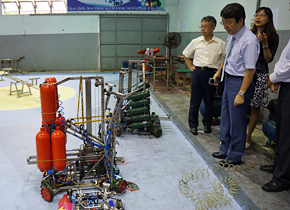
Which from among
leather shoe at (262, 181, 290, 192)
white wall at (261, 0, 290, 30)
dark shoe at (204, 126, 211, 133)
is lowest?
leather shoe at (262, 181, 290, 192)

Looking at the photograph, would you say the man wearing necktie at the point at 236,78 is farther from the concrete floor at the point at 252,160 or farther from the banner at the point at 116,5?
the banner at the point at 116,5

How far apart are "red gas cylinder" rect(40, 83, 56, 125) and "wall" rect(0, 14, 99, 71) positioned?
10.1 meters

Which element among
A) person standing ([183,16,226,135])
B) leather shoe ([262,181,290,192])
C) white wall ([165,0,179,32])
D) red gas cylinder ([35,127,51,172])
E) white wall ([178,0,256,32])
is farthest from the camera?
white wall ([165,0,179,32])

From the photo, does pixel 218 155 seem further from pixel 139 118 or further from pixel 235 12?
pixel 235 12

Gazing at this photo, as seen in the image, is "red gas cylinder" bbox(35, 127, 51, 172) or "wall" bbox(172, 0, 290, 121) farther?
"wall" bbox(172, 0, 290, 121)

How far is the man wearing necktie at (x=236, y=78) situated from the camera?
2842 mm

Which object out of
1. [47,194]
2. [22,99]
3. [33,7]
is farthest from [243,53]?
[33,7]

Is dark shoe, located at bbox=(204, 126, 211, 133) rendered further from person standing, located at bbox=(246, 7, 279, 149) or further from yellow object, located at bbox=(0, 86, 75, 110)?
yellow object, located at bbox=(0, 86, 75, 110)

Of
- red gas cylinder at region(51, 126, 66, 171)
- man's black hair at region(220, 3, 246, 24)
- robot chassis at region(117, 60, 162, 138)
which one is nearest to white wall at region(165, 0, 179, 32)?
robot chassis at region(117, 60, 162, 138)

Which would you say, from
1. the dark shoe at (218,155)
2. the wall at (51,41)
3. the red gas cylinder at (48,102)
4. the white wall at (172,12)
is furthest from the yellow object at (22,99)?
the white wall at (172,12)

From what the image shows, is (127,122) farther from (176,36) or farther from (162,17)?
(162,17)

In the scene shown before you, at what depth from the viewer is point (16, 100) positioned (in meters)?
6.77

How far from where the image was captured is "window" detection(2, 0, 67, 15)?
461 inches

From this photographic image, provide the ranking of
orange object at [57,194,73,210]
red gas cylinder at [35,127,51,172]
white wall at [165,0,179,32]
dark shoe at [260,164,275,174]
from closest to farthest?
orange object at [57,194,73,210] < red gas cylinder at [35,127,51,172] < dark shoe at [260,164,275,174] < white wall at [165,0,179,32]
